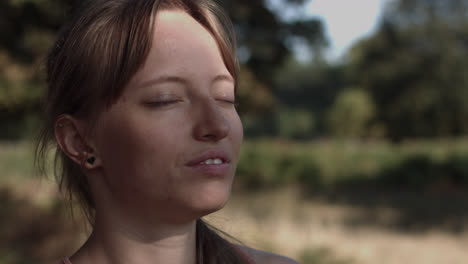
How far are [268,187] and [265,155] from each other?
1.26 metres

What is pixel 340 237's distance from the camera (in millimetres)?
8133

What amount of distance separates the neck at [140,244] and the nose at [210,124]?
28 centimetres

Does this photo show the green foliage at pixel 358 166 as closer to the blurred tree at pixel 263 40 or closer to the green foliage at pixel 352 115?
the blurred tree at pixel 263 40

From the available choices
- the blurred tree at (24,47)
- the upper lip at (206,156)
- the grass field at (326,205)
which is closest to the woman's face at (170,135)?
the upper lip at (206,156)

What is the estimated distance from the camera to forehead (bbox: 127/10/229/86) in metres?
1.17

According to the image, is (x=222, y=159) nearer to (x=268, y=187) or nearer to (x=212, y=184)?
(x=212, y=184)

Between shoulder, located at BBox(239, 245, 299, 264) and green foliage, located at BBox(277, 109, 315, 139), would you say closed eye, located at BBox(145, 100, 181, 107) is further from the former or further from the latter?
green foliage, located at BBox(277, 109, 315, 139)

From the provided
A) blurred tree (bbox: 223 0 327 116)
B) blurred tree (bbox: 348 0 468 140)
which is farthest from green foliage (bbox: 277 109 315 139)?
blurred tree (bbox: 223 0 327 116)

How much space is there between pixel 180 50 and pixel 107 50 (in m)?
0.20

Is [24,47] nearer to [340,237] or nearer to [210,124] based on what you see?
[210,124]

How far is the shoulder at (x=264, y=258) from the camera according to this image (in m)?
1.45

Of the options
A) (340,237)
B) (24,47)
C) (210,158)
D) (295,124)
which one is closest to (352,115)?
(295,124)

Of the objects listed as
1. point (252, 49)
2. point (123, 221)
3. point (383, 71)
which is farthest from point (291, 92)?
point (123, 221)

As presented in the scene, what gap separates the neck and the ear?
189 millimetres
